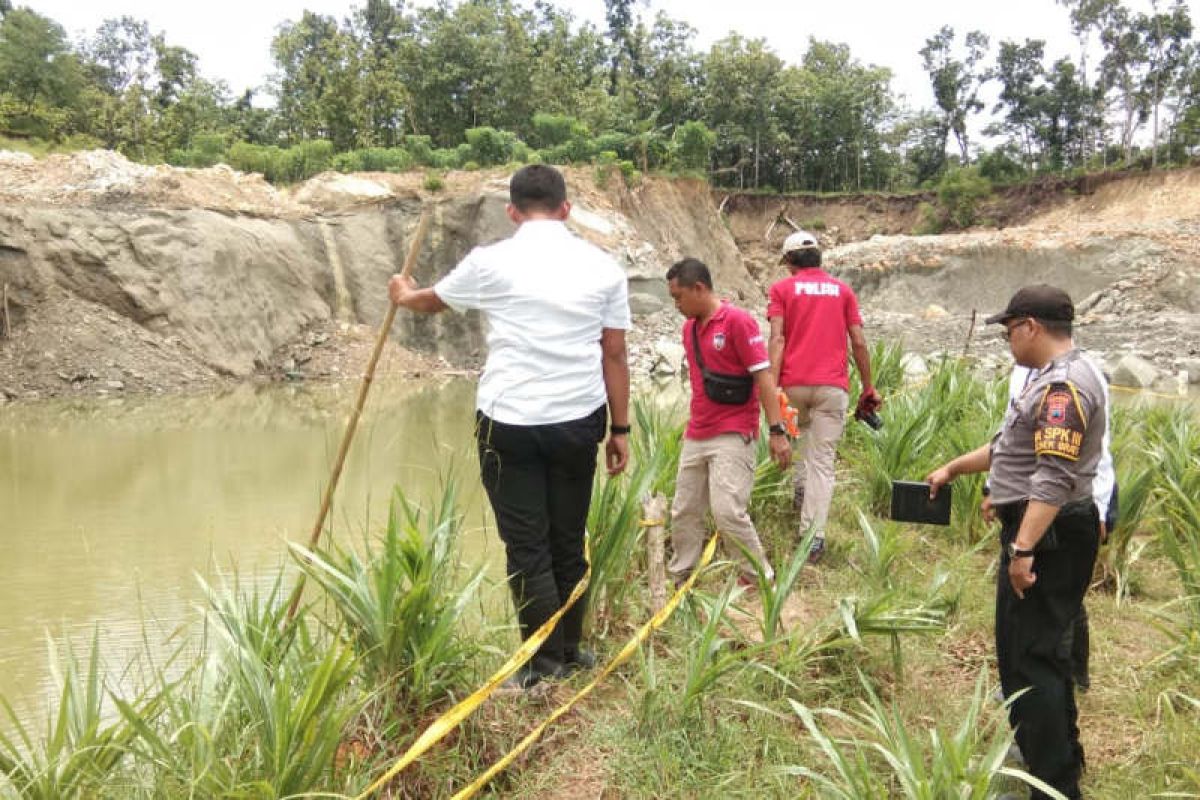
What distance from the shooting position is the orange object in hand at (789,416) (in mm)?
4227

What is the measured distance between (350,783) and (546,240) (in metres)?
1.60

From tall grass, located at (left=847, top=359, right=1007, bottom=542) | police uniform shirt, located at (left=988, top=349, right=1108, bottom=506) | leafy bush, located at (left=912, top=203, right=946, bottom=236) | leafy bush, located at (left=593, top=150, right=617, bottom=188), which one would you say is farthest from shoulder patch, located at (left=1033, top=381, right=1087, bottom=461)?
leafy bush, located at (left=912, top=203, right=946, bottom=236)

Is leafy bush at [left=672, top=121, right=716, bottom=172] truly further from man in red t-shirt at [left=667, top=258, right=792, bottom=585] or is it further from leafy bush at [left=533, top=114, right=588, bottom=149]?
man in red t-shirt at [left=667, top=258, right=792, bottom=585]

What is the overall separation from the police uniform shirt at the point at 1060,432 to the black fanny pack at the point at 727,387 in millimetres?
1442

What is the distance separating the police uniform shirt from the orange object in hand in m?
1.58

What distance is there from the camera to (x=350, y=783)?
7.16ft

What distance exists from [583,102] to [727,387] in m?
32.7

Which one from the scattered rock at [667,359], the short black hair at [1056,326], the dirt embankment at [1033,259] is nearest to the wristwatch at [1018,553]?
the short black hair at [1056,326]

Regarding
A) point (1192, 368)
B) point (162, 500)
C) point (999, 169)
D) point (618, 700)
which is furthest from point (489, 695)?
point (999, 169)

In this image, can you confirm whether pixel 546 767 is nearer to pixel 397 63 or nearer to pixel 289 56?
pixel 397 63

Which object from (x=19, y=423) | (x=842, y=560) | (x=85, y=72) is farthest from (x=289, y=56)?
(x=842, y=560)

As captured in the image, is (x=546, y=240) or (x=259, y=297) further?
(x=259, y=297)

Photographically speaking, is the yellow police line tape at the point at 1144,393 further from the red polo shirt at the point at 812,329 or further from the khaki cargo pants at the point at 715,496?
the khaki cargo pants at the point at 715,496

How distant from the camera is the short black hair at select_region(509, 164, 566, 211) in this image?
9.41 feet
